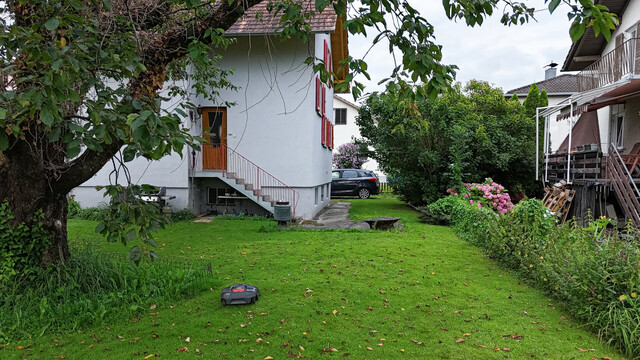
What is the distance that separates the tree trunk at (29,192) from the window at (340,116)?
28.8 meters

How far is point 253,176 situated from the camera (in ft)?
41.8

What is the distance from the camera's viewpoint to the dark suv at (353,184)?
2187cm

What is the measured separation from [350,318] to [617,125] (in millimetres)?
14912

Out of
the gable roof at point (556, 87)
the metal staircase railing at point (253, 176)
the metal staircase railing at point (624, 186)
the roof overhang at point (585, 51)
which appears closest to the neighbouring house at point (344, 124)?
the gable roof at point (556, 87)

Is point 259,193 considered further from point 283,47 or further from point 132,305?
point 132,305

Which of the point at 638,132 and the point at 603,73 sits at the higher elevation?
the point at 603,73

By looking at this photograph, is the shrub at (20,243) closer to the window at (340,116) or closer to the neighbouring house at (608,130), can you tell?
the neighbouring house at (608,130)

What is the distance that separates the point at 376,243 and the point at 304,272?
112 inches

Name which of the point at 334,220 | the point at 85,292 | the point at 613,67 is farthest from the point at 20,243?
the point at 613,67

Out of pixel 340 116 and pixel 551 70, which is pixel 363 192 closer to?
pixel 340 116

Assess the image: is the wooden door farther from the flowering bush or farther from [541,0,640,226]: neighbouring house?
the flowering bush

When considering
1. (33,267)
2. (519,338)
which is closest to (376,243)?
(519,338)

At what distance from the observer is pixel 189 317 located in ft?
14.7

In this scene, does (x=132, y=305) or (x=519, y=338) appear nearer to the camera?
(x=519, y=338)
